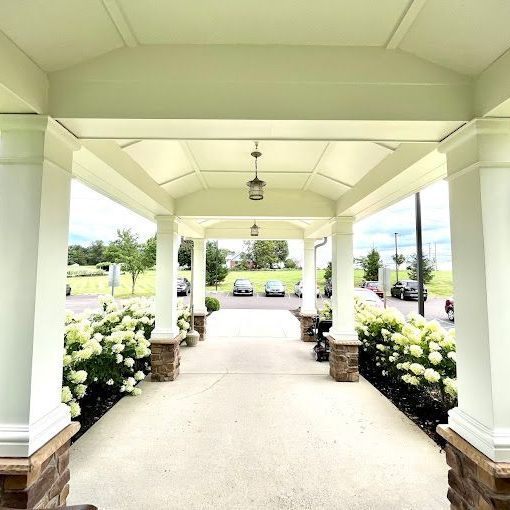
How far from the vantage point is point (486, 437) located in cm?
194

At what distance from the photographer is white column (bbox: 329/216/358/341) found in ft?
18.3

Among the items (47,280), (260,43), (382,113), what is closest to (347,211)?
(382,113)

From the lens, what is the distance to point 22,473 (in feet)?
6.09

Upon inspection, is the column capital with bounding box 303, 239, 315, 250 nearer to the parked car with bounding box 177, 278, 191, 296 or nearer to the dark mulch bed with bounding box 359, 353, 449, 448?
the dark mulch bed with bounding box 359, 353, 449, 448

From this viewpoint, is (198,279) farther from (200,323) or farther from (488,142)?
(488,142)

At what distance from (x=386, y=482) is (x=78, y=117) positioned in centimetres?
376

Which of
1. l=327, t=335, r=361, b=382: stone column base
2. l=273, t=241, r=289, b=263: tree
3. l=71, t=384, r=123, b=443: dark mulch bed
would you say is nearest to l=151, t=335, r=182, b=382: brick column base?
l=71, t=384, r=123, b=443: dark mulch bed

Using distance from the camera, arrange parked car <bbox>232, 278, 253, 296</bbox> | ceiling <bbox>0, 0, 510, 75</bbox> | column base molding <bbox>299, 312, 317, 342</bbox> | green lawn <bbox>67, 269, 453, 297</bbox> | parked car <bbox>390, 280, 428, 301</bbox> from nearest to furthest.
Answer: ceiling <bbox>0, 0, 510, 75</bbox> → column base molding <bbox>299, 312, 317, 342</bbox> → green lawn <bbox>67, 269, 453, 297</bbox> → parked car <bbox>390, 280, 428, 301</bbox> → parked car <bbox>232, 278, 253, 296</bbox>

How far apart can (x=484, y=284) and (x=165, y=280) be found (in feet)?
15.2

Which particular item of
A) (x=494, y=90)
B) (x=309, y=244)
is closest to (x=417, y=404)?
(x=494, y=90)

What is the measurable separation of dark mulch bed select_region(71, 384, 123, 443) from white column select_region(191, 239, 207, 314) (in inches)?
170

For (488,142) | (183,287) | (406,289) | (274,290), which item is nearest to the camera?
(488,142)

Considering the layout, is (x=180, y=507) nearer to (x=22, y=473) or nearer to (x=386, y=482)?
(x=22, y=473)

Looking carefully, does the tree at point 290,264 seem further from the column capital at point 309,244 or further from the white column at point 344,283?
the white column at point 344,283
